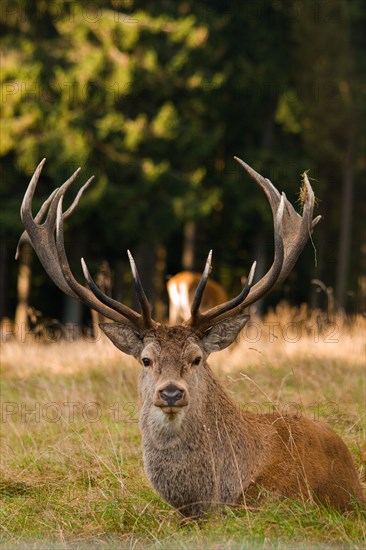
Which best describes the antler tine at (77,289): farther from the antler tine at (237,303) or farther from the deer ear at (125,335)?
the antler tine at (237,303)

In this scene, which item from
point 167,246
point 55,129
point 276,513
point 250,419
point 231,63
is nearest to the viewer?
point 276,513

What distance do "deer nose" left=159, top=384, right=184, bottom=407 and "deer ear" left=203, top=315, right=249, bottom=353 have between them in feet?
1.99

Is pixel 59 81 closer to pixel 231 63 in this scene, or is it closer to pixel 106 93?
pixel 106 93

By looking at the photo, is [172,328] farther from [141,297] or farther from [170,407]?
[170,407]

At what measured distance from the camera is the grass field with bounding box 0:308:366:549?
4.93 metres

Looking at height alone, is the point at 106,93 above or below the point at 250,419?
above

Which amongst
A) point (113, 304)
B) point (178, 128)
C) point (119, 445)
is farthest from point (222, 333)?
point (178, 128)

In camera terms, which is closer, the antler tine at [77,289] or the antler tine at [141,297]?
the antler tine at [141,297]

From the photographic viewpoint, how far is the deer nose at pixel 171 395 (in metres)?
5.01

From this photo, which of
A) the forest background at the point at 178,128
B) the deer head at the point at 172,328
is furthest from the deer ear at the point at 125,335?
the forest background at the point at 178,128

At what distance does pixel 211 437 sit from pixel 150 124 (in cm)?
1650

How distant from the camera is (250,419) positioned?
5676mm

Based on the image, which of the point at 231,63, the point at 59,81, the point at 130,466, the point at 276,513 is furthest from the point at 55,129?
the point at 276,513

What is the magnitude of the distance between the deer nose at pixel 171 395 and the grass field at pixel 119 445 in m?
0.66
